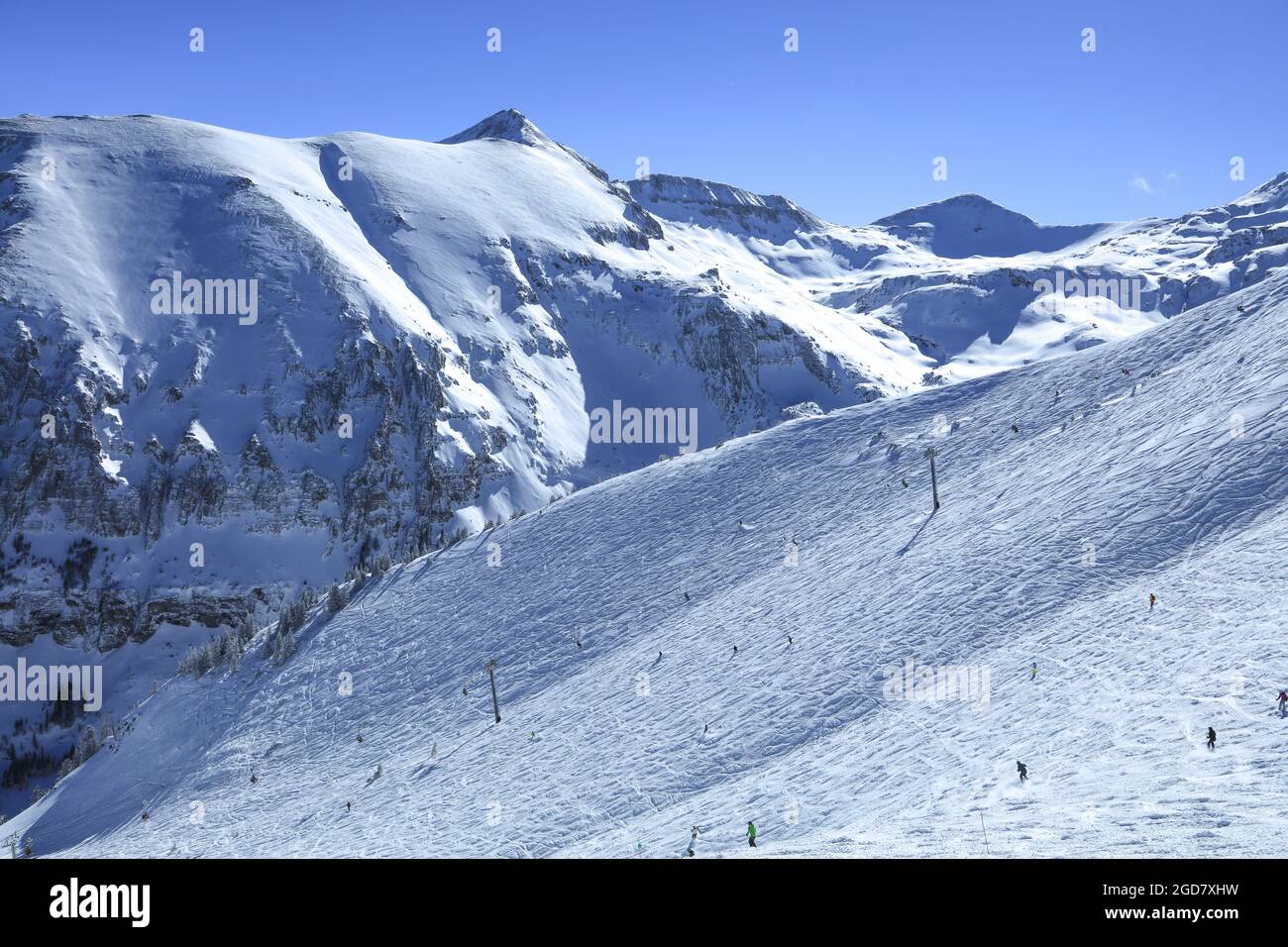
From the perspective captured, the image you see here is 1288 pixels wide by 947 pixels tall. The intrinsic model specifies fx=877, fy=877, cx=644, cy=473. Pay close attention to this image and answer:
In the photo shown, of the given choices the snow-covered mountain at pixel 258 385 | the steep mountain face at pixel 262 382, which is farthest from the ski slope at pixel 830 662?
the snow-covered mountain at pixel 258 385

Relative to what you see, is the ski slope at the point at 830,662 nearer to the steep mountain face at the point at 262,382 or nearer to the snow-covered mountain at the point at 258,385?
the steep mountain face at the point at 262,382

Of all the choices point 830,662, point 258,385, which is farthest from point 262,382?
point 830,662

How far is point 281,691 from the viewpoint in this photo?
2808 inches

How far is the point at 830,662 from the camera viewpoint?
146 ft

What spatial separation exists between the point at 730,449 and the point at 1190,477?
4407cm

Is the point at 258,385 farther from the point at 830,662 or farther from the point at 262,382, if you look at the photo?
the point at 830,662

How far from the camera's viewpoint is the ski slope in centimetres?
2600

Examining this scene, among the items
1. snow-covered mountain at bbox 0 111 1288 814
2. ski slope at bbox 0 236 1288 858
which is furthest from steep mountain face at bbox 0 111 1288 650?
ski slope at bbox 0 236 1288 858

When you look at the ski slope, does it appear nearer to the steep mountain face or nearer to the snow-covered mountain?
the steep mountain face

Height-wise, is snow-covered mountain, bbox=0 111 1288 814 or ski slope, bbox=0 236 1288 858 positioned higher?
Answer: snow-covered mountain, bbox=0 111 1288 814
